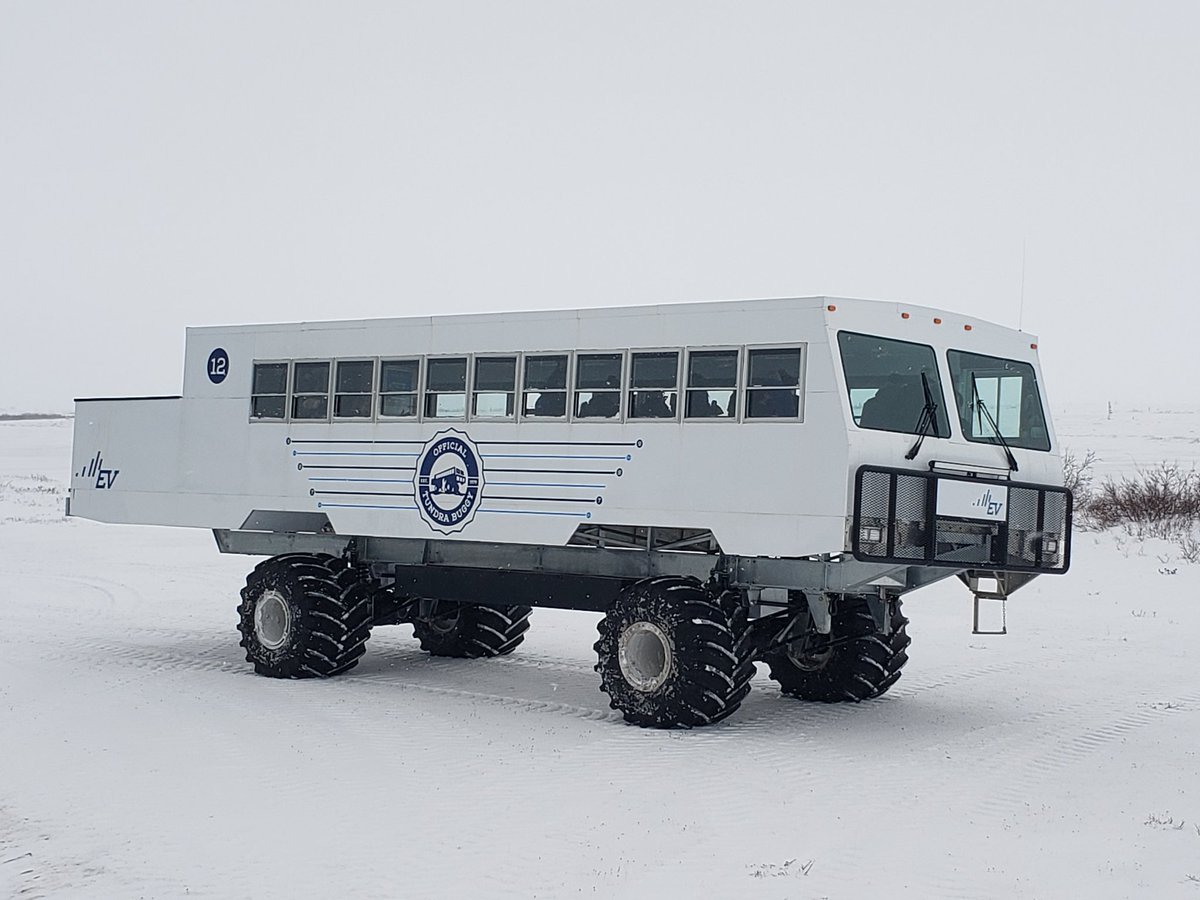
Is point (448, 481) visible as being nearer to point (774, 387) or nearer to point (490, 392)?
point (490, 392)

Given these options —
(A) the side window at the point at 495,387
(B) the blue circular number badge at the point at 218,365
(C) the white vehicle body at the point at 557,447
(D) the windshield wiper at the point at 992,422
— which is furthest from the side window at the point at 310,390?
(D) the windshield wiper at the point at 992,422

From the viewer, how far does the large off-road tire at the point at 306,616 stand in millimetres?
14727

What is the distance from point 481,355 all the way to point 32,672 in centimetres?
576

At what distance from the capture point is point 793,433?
1178cm

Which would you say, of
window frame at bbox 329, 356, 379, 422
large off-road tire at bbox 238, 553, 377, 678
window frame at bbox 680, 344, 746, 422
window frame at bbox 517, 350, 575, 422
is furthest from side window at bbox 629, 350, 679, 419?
large off-road tire at bbox 238, 553, 377, 678

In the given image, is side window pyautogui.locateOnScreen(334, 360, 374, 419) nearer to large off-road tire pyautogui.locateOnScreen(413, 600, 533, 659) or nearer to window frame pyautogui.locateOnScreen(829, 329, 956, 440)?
large off-road tire pyautogui.locateOnScreen(413, 600, 533, 659)

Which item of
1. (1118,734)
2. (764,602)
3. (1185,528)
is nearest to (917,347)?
(764,602)

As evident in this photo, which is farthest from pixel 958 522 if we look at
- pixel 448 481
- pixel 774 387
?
pixel 448 481

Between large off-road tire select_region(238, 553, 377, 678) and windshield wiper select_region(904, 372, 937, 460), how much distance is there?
5.94 m

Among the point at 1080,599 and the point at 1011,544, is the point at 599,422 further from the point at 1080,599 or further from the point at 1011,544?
the point at 1080,599

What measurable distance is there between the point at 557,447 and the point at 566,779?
11.7ft

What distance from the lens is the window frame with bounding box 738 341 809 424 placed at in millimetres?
11773

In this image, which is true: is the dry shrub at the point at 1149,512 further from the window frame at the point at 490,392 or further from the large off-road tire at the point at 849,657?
the window frame at the point at 490,392

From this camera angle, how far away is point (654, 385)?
12.6m
